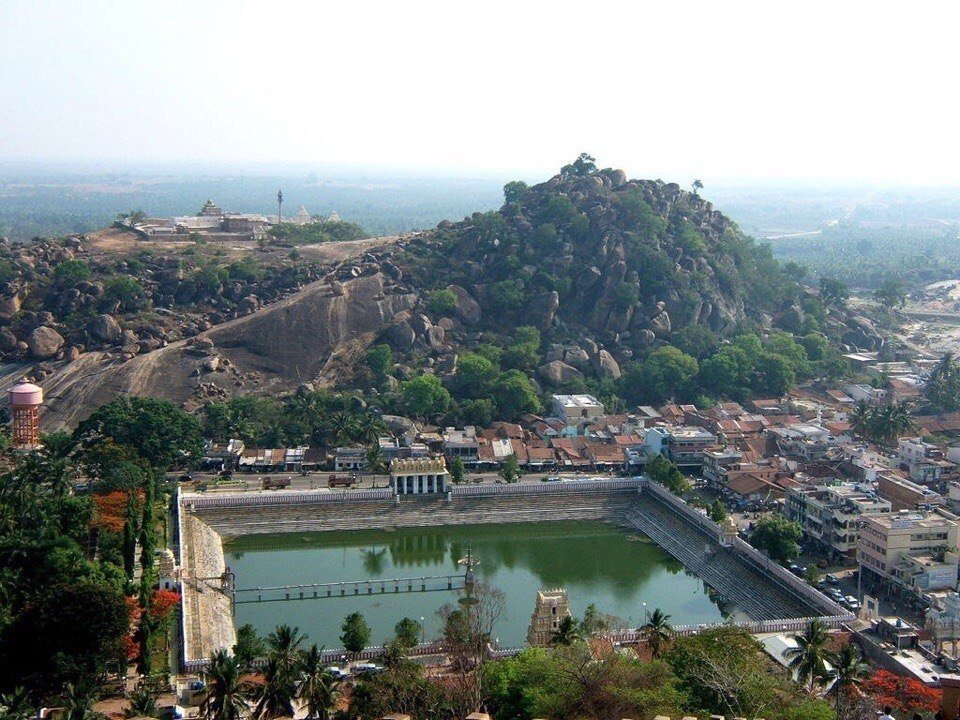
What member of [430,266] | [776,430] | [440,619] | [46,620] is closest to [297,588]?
[440,619]

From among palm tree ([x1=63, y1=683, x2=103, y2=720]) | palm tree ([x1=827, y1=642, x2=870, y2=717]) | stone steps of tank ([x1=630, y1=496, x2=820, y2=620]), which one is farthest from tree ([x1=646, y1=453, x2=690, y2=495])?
palm tree ([x1=63, y1=683, x2=103, y2=720])

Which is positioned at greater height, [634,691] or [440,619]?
[634,691]

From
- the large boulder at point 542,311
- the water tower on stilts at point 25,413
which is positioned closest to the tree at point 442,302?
the large boulder at point 542,311

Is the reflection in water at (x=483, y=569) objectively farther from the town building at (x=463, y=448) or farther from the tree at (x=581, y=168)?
the tree at (x=581, y=168)

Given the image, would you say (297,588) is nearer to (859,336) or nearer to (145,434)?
(145,434)

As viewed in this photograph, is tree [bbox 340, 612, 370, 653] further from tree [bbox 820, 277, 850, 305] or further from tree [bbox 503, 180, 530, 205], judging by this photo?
tree [bbox 820, 277, 850, 305]

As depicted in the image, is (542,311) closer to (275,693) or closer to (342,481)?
(342,481)

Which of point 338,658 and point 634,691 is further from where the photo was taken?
point 338,658
